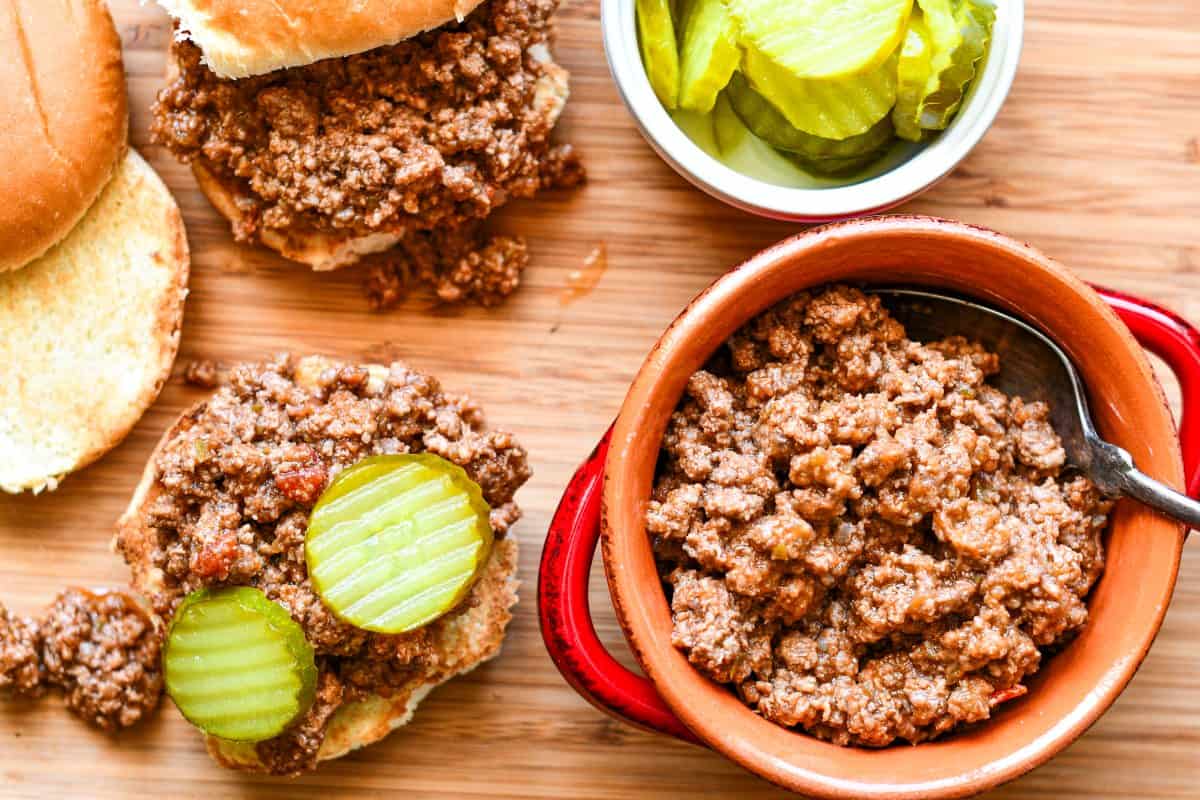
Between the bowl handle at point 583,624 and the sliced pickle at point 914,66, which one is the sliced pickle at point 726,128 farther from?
the bowl handle at point 583,624

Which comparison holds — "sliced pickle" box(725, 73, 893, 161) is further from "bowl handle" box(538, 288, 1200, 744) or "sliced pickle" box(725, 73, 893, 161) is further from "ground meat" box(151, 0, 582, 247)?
"bowl handle" box(538, 288, 1200, 744)

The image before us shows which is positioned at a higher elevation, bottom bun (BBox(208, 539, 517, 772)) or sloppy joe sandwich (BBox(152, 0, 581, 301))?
sloppy joe sandwich (BBox(152, 0, 581, 301))

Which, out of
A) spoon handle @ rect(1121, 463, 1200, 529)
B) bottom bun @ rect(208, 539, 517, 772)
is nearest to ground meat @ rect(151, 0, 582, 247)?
bottom bun @ rect(208, 539, 517, 772)

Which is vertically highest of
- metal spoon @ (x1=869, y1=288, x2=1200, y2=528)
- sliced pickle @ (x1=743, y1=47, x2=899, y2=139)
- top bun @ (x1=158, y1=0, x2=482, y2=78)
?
top bun @ (x1=158, y1=0, x2=482, y2=78)

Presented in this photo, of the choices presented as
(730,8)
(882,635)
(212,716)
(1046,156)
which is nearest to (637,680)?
(882,635)

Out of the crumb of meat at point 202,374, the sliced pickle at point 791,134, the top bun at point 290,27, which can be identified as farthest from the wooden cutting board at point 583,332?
the top bun at point 290,27

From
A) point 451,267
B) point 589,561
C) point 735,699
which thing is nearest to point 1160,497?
point 735,699
